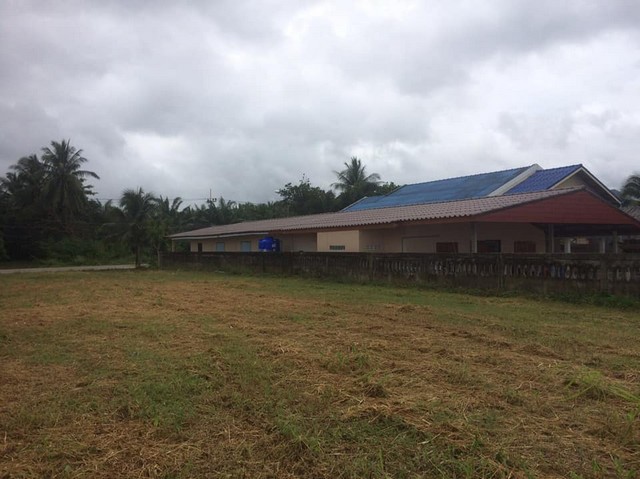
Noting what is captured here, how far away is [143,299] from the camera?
40.9 ft

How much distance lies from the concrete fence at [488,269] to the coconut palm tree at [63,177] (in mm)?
34003

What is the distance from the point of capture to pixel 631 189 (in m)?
38.0

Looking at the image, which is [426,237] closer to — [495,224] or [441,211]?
[441,211]

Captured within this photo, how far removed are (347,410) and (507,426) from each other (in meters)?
1.15

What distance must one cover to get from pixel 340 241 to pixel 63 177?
3570cm

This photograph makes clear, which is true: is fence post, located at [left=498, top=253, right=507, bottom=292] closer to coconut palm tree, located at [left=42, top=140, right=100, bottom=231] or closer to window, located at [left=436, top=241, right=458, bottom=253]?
window, located at [left=436, top=241, right=458, bottom=253]

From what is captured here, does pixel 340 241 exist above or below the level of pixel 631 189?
below

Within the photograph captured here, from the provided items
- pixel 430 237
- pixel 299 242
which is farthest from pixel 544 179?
pixel 299 242

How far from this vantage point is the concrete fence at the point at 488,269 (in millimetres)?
10820

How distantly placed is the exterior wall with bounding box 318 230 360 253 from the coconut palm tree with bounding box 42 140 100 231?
34.0 meters

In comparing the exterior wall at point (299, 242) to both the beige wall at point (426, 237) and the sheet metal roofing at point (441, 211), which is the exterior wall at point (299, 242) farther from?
the beige wall at point (426, 237)

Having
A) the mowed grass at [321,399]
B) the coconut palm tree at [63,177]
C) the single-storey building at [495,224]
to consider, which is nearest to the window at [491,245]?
the single-storey building at [495,224]

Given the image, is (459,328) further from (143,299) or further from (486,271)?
(143,299)

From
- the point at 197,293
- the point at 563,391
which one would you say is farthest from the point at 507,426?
the point at 197,293
